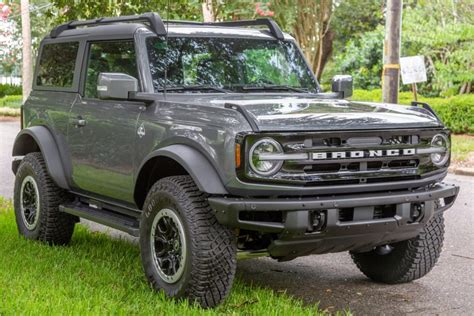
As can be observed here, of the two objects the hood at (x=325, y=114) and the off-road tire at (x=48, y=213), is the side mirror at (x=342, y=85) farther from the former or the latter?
the off-road tire at (x=48, y=213)

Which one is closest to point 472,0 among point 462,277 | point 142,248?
point 462,277

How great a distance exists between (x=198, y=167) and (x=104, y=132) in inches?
58.4

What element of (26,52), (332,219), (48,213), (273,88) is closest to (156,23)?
(273,88)

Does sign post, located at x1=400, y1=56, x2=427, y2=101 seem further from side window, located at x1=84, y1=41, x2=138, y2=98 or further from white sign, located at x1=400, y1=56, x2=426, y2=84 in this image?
side window, located at x1=84, y1=41, x2=138, y2=98

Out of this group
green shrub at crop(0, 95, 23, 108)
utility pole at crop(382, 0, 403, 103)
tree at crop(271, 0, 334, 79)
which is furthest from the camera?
green shrub at crop(0, 95, 23, 108)

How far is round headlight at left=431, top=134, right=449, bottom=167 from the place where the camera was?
219 inches

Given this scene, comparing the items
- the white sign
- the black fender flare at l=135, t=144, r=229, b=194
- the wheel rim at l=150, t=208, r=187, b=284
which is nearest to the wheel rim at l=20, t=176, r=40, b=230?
the wheel rim at l=150, t=208, r=187, b=284

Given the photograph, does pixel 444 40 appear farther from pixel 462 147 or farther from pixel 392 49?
pixel 392 49

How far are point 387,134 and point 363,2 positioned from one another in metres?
27.7

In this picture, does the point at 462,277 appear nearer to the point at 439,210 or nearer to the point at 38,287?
the point at 439,210

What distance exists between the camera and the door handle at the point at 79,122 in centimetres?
661

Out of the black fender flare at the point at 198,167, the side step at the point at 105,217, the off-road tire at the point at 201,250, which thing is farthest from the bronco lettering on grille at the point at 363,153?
the side step at the point at 105,217

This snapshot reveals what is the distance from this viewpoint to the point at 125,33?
6387mm

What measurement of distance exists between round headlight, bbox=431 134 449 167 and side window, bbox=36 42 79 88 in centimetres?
320
